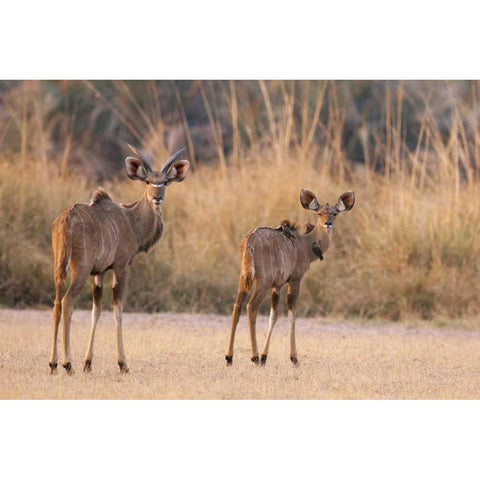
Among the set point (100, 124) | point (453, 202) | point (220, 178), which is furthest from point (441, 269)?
point (100, 124)

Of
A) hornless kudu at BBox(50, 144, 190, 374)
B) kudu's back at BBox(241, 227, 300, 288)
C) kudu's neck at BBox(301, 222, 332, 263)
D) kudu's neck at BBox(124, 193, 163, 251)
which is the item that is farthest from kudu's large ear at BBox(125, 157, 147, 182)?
kudu's neck at BBox(301, 222, 332, 263)

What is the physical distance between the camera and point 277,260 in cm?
902

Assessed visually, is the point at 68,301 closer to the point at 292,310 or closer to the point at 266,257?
the point at 266,257

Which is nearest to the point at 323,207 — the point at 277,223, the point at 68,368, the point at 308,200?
the point at 308,200

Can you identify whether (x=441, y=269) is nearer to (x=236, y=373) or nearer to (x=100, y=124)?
(x=236, y=373)

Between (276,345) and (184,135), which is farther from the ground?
(184,135)

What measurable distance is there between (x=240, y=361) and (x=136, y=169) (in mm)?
1865

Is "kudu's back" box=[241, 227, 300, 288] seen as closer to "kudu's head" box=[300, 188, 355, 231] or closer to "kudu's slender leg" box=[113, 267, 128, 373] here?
"kudu's head" box=[300, 188, 355, 231]

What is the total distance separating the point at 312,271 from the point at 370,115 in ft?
21.4

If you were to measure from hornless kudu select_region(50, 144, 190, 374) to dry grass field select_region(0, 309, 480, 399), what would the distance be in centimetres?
44

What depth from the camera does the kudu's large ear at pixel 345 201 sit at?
31.4ft

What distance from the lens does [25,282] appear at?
1338 centimetres

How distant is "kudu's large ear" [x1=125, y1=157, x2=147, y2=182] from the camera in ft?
29.7

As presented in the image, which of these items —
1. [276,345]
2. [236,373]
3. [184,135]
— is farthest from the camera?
[184,135]
